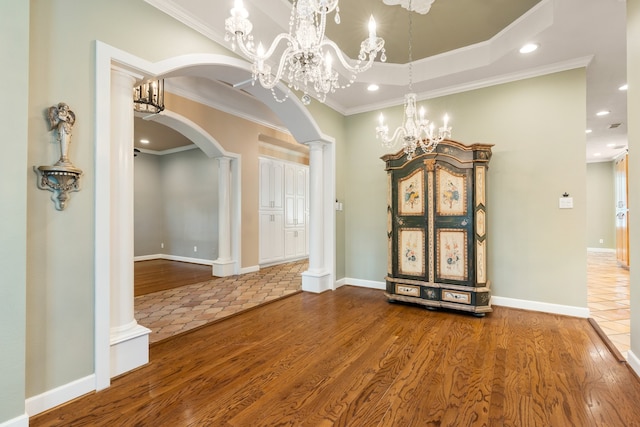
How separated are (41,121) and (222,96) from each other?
142 inches

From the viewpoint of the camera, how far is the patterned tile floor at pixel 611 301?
2811mm

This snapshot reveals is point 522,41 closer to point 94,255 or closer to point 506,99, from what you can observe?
point 506,99

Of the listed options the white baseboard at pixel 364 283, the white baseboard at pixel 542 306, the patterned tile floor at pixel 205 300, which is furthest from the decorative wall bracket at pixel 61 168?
the white baseboard at pixel 542 306

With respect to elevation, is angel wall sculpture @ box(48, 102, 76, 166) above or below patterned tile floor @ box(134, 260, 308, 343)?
above

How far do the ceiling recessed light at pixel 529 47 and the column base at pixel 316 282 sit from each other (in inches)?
140

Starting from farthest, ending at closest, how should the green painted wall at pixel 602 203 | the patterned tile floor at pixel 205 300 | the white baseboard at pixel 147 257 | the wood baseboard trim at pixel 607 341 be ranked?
the green painted wall at pixel 602 203
the white baseboard at pixel 147 257
the patterned tile floor at pixel 205 300
the wood baseboard trim at pixel 607 341

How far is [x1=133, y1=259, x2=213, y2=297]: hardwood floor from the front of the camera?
188 inches

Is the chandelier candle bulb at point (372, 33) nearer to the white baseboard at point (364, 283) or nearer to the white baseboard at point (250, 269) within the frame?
the white baseboard at point (364, 283)

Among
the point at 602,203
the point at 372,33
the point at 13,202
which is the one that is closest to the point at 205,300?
the point at 13,202

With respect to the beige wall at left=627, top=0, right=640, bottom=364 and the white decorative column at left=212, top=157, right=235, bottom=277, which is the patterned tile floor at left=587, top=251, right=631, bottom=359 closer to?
the beige wall at left=627, top=0, right=640, bottom=364

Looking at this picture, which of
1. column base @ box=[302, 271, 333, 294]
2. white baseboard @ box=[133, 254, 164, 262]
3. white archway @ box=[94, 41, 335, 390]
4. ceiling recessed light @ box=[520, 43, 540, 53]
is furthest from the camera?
white baseboard @ box=[133, 254, 164, 262]

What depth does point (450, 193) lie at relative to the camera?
3459 millimetres

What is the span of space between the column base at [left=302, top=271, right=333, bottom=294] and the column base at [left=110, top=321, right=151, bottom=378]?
7.96 feet

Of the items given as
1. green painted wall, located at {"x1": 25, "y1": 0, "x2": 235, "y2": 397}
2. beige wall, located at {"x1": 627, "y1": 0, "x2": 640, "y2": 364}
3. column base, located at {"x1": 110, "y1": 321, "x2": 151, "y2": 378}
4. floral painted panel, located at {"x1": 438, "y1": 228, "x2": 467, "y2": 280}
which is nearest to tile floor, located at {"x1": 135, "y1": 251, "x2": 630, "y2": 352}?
column base, located at {"x1": 110, "y1": 321, "x2": 151, "y2": 378}
